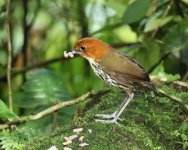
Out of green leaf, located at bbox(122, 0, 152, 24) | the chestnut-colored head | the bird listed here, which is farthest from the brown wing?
green leaf, located at bbox(122, 0, 152, 24)

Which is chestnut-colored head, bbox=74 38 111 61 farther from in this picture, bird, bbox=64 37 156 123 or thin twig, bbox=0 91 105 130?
thin twig, bbox=0 91 105 130

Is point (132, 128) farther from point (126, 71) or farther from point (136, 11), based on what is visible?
point (136, 11)

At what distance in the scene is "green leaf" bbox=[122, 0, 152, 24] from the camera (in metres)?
5.41

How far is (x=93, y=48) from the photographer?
3.96 m

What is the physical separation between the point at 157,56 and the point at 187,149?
7.29 ft

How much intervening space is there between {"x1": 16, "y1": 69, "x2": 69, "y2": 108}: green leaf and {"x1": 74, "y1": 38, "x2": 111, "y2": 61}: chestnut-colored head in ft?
5.10

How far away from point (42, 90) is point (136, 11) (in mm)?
1144

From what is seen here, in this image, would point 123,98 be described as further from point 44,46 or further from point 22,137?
point 44,46

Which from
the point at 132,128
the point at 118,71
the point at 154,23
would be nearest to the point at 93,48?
the point at 118,71

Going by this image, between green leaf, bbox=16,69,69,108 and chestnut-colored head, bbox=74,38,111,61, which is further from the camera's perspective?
green leaf, bbox=16,69,69,108

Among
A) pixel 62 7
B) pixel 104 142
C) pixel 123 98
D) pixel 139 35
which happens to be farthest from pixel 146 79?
pixel 62 7

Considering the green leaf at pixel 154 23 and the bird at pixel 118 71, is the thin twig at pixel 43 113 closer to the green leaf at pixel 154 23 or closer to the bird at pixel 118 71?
the bird at pixel 118 71

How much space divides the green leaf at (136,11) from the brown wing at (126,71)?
1635mm

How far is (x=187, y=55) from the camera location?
18.8ft
